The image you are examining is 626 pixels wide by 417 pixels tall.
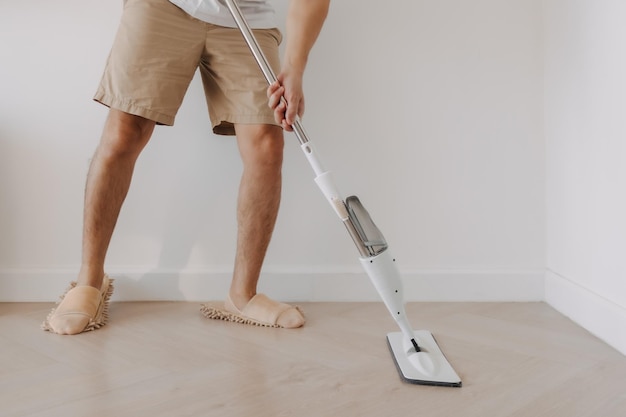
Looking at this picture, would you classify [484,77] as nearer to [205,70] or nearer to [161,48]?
[205,70]

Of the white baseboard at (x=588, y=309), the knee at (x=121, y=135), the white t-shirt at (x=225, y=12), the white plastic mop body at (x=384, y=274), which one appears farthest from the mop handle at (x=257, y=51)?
the white baseboard at (x=588, y=309)

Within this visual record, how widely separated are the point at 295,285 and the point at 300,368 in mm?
641

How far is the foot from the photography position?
1470 millimetres

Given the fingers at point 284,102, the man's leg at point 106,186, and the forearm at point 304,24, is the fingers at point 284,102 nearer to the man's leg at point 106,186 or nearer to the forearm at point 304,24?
the forearm at point 304,24

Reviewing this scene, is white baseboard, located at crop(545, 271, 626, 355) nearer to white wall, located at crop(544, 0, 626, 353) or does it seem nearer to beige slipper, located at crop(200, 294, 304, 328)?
white wall, located at crop(544, 0, 626, 353)

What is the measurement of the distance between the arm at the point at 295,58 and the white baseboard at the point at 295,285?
66 centimetres

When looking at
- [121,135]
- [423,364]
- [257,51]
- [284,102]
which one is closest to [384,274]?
[423,364]

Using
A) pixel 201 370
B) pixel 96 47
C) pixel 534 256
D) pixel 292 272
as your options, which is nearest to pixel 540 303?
pixel 534 256

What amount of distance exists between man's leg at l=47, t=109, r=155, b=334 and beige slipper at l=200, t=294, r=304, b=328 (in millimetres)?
296

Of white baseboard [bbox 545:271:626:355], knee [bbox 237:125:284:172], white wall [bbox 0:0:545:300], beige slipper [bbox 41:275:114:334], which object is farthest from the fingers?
white baseboard [bbox 545:271:626:355]

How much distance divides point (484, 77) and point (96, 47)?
1112 mm

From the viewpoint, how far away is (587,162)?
1.49m

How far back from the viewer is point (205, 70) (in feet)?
5.22

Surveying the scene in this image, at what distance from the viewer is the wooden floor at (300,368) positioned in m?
0.96
